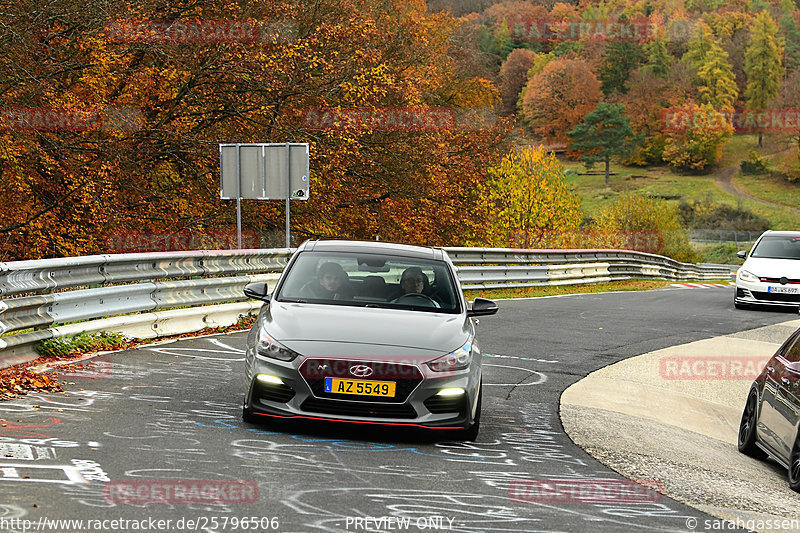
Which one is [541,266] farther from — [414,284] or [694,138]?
[694,138]

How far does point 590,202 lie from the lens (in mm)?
139625

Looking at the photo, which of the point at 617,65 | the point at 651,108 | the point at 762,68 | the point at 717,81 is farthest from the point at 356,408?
the point at 762,68

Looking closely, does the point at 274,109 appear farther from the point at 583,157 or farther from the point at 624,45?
the point at 624,45

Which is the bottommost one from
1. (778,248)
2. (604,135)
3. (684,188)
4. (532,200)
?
(684,188)

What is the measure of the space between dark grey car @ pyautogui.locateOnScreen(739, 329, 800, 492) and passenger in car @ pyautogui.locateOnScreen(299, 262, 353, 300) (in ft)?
11.2

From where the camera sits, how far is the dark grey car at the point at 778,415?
23.5 feet

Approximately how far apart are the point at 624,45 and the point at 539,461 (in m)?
179

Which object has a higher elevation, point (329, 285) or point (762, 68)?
point (762, 68)

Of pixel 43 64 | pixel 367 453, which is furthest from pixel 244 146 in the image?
pixel 367 453

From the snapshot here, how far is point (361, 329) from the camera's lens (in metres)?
7.41

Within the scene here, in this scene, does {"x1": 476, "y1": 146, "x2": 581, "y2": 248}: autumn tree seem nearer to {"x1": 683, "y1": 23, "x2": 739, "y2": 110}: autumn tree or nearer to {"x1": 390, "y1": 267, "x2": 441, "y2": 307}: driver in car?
{"x1": 390, "y1": 267, "x2": 441, "y2": 307}: driver in car

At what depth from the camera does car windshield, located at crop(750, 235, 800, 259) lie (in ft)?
75.9

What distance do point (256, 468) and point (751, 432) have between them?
448cm

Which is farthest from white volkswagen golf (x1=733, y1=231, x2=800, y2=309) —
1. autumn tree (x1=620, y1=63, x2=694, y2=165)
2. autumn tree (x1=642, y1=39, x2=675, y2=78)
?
autumn tree (x1=642, y1=39, x2=675, y2=78)
